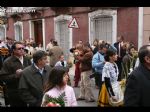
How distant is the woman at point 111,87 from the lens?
6.88 meters

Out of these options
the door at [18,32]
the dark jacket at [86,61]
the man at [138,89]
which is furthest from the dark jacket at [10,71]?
the door at [18,32]

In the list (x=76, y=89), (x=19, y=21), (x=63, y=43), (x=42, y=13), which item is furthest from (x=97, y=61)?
(x=19, y=21)

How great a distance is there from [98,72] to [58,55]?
45.6 inches

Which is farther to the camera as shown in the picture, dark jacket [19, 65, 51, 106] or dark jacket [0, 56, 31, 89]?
dark jacket [0, 56, 31, 89]

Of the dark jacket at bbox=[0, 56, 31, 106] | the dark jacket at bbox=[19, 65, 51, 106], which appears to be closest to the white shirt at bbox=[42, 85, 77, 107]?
the dark jacket at bbox=[19, 65, 51, 106]

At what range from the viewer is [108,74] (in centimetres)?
698

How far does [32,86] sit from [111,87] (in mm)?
1924

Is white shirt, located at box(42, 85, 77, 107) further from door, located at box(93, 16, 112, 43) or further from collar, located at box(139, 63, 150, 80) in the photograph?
door, located at box(93, 16, 112, 43)

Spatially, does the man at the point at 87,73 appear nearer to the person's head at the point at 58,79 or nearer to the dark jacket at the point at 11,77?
the dark jacket at the point at 11,77

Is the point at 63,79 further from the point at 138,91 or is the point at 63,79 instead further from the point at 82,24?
the point at 82,24

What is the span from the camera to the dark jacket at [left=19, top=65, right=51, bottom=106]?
211 inches

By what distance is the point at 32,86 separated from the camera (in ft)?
17.7

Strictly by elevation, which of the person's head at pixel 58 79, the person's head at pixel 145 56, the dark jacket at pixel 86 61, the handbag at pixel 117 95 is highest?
the person's head at pixel 145 56

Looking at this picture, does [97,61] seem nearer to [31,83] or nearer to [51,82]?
[31,83]
